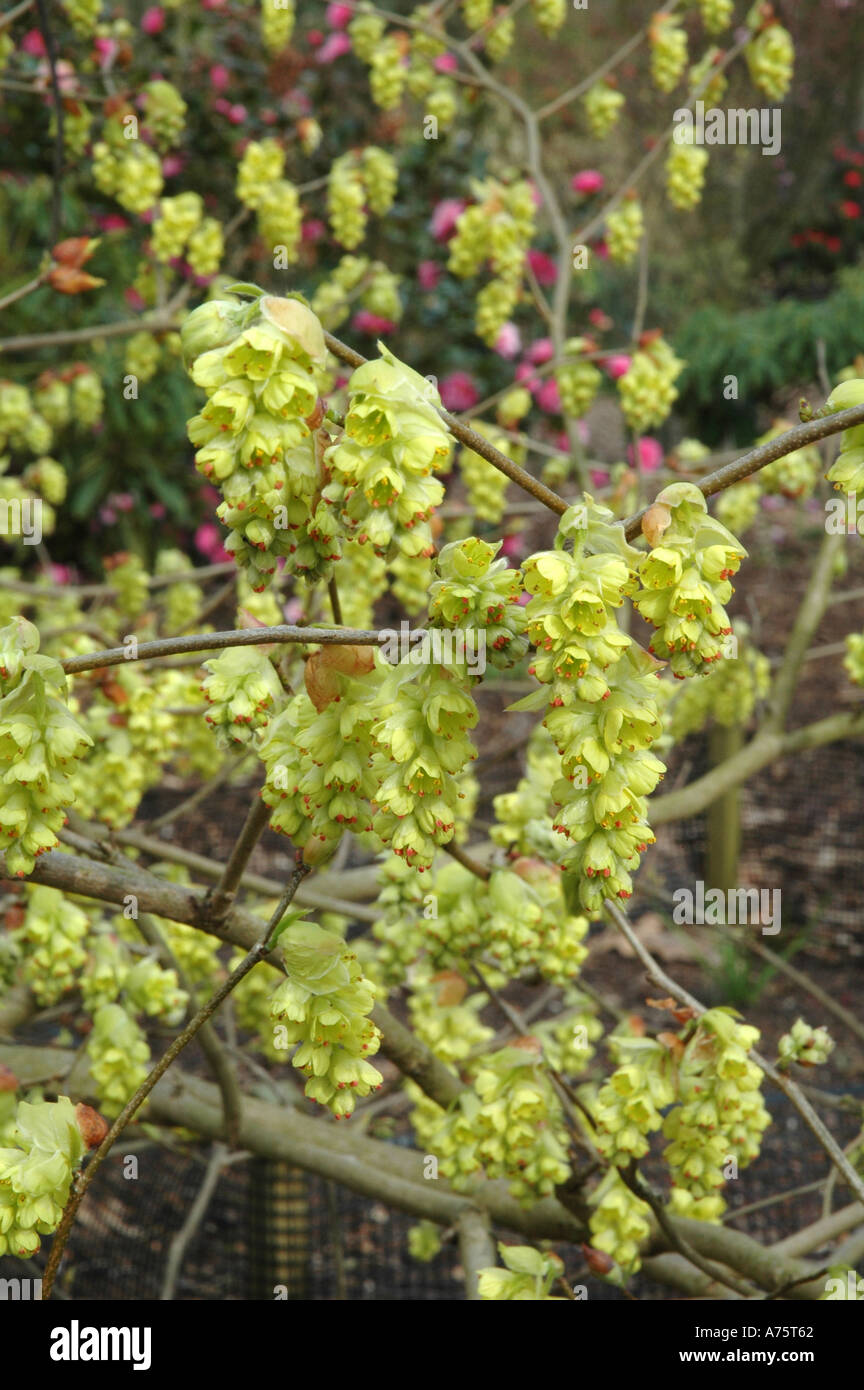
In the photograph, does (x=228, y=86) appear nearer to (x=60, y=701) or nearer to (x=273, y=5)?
(x=273, y=5)

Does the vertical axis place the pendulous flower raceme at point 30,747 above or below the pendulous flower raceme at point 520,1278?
above

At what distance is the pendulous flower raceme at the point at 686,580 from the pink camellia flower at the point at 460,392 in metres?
5.30

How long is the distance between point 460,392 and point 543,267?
715 mm

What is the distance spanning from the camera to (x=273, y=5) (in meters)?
3.50

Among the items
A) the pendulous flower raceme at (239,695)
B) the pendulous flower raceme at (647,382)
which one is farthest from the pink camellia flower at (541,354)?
the pendulous flower raceme at (239,695)

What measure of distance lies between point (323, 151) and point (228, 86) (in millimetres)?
560

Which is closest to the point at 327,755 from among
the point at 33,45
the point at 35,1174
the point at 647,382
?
the point at 35,1174

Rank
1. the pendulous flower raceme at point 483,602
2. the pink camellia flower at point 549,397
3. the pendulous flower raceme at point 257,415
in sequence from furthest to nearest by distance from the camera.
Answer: the pink camellia flower at point 549,397, the pendulous flower raceme at point 483,602, the pendulous flower raceme at point 257,415

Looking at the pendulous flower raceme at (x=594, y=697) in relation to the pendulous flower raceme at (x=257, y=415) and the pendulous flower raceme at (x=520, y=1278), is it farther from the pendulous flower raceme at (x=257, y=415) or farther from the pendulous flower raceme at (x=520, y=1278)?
the pendulous flower raceme at (x=520, y=1278)

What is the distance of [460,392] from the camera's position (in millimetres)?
6312

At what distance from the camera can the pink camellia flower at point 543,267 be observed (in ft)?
20.2

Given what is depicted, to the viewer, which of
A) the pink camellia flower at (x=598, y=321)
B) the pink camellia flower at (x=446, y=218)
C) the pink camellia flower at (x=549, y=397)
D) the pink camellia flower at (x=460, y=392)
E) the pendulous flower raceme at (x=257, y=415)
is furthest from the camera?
the pink camellia flower at (x=460, y=392)

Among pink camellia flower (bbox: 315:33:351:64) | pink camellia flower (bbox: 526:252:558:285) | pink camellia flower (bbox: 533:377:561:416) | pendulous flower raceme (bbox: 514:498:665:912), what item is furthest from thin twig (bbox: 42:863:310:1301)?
pink camellia flower (bbox: 315:33:351:64)

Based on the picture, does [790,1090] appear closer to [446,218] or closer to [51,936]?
[51,936]
